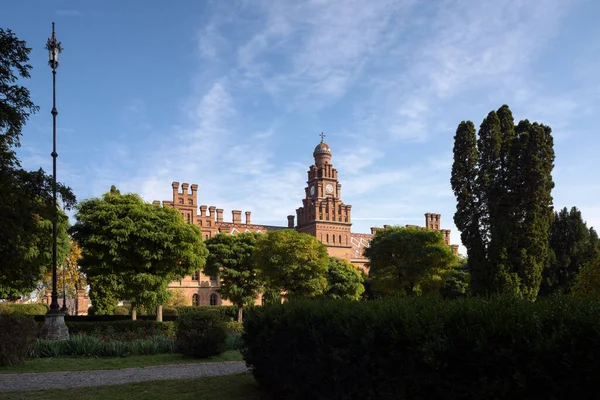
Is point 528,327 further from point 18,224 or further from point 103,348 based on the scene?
point 103,348

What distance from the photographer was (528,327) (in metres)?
4.94

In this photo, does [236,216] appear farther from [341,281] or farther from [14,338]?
[14,338]

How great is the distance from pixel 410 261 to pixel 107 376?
34.0 metres

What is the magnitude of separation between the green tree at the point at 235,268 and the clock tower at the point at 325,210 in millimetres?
25151

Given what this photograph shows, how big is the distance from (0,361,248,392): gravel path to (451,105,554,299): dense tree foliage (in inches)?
742

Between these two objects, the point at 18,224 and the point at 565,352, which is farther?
the point at 18,224

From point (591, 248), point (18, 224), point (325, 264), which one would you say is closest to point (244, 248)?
point (325, 264)

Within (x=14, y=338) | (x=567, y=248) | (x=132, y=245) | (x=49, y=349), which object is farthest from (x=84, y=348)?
(x=567, y=248)

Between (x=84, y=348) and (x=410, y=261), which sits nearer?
(x=84, y=348)

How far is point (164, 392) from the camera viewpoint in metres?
9.93

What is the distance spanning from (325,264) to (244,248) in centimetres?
764

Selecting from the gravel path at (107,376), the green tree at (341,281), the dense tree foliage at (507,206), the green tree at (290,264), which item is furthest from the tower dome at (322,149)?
the gravel path at (107,376)

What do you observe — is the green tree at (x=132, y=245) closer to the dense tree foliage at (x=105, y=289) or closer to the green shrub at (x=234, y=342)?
the dense tree foliage at (x=105, y=289)

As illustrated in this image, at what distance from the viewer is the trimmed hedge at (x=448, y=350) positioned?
Result: 183 inches
